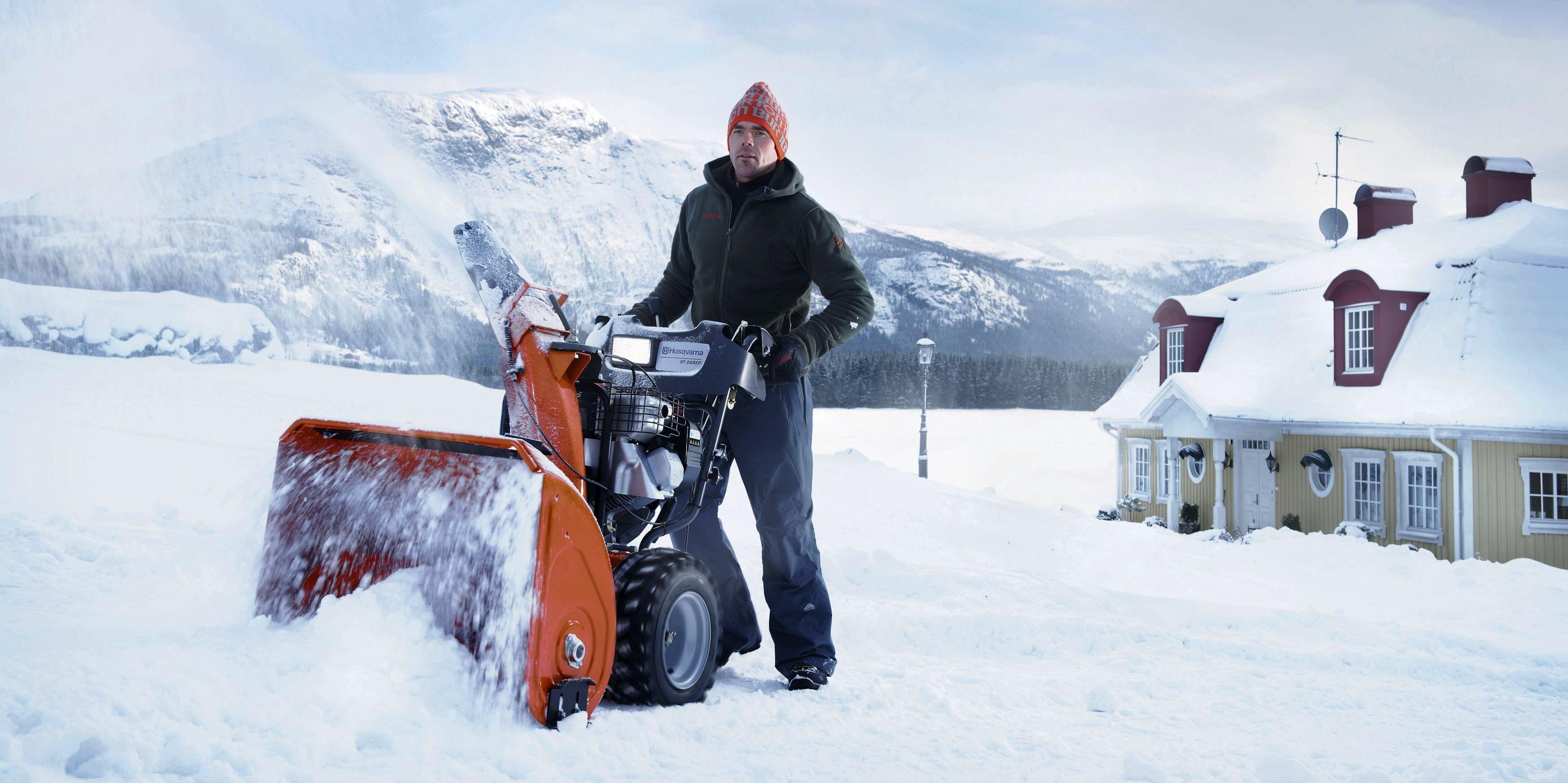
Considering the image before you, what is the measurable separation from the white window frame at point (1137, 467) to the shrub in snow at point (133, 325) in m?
15.9

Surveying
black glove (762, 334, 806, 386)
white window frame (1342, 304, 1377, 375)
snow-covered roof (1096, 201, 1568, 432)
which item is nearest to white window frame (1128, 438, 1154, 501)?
snow-covered roof (1096, 201, 1568, 432)

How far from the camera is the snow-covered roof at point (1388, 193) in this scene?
50.5 feet

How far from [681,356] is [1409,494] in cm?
1209

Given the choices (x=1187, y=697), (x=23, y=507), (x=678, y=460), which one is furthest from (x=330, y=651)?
(x=23, y=507)

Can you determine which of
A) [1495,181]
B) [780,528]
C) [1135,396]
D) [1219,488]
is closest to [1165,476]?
[1219,488]

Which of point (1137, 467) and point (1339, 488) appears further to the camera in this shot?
point (1137, 467)

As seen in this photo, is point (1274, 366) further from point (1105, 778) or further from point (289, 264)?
point (289, 264)

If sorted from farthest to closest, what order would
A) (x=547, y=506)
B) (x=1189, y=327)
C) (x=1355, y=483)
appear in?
1. (x=1189, y=327)
2. (x=1355, y=483)
3. (x=547, y=506)

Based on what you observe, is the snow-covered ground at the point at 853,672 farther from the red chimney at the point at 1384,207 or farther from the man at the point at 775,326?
the red chimney at the point at 1384,207

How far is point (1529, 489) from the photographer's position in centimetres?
1045

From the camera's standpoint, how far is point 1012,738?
98.7 inches

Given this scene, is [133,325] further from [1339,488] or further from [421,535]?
[1339,488]

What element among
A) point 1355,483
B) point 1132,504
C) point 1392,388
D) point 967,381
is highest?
point 967,381

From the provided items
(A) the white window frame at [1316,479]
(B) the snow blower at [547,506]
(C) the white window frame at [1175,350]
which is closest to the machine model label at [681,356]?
(B) the snow blower at [547,506]
